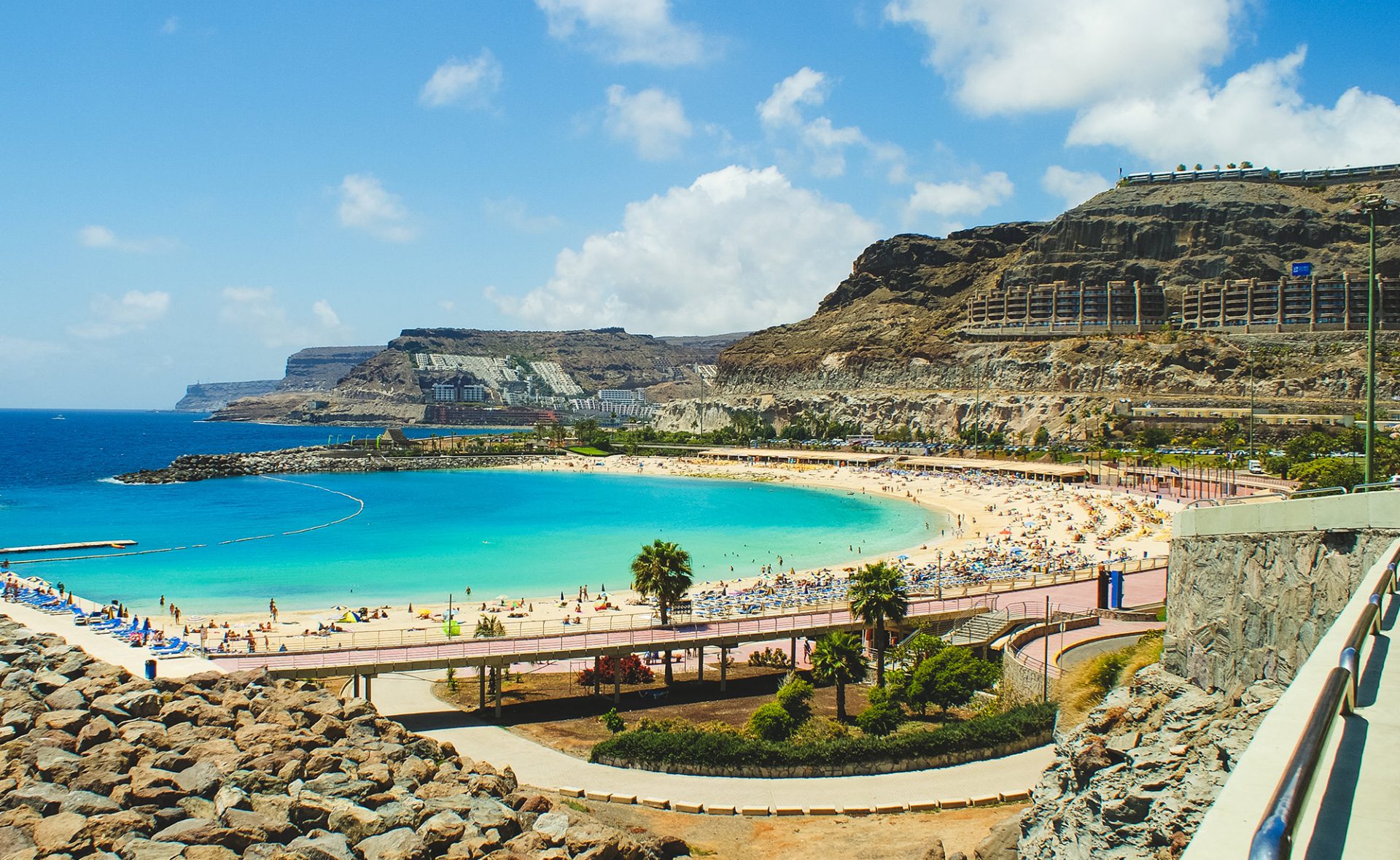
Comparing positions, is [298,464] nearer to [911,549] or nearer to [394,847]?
[911,549]

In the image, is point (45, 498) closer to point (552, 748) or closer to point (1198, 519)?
point (552, 748)

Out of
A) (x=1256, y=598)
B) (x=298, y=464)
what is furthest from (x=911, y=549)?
(x=298, y=464)

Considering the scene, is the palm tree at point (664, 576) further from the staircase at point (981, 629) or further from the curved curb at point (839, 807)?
the curved curb at point (839, 807)

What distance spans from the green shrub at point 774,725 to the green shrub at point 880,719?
1.48 metres

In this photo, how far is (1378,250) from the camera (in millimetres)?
110750

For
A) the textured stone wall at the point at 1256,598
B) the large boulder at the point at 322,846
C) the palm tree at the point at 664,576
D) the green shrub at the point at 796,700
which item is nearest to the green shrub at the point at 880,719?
the green shrub at the point at 796,700

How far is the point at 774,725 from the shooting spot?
20.2m

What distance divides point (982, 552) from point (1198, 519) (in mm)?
37140

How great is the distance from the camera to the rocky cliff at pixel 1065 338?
96812 mm

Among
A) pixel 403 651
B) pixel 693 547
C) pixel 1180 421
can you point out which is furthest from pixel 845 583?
pixel 1180 421

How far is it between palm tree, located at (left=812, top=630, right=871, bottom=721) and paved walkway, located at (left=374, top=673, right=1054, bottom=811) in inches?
146

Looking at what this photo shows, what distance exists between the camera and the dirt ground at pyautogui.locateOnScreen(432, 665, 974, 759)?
868 inches

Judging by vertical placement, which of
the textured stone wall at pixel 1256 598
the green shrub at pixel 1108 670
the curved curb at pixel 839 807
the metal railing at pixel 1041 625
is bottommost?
the curved curb at pixel 839 807

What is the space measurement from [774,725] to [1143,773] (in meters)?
13.4
